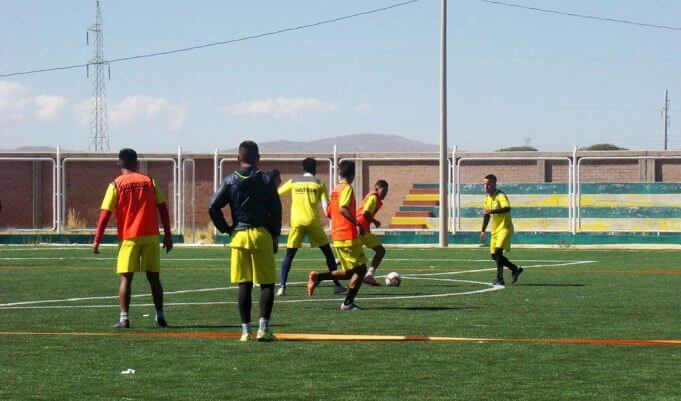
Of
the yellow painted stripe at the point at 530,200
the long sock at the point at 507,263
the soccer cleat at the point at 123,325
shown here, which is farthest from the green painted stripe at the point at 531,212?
the soccer cleat at the point at 123,325

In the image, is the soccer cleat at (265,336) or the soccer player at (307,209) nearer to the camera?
the soccer cleat at (265,336)

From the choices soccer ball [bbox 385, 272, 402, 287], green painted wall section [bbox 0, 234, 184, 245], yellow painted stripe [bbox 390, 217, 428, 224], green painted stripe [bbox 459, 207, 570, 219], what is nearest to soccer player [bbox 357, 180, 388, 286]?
soccer ball [bbox 385, 272, 402, 287]

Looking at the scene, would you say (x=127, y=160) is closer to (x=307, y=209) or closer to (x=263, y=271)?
(x=263, y=271)

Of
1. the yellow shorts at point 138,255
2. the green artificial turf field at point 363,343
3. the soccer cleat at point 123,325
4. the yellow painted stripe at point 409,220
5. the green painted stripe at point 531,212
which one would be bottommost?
the green artificial turf field at point 363,343

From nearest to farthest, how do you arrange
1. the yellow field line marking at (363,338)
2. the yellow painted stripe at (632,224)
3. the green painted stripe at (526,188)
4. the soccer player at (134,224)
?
the yellow field line marking at (363,338)
the soccer player at (134,224)
the yellow painted stripe at (632,224)
the green painted stripe at (526,188)

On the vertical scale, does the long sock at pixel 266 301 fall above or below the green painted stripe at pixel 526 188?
below

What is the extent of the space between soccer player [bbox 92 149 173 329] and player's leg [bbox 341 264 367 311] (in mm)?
2856

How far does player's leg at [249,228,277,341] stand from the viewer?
1298cm

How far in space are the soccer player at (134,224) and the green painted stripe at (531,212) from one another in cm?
2677

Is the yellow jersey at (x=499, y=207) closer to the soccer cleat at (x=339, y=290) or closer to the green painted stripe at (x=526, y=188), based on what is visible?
the soccer cleat at (x=339, y=290)

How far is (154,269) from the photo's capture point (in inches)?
580

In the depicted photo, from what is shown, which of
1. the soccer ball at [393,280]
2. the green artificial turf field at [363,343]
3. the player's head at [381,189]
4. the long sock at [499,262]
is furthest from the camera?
the long sock at [499,262]

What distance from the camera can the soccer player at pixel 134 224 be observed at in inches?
Answer: 576

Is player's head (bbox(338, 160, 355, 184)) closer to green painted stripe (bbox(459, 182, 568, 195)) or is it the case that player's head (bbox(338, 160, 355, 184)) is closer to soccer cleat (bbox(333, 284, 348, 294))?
soccer cleat (bbox(333, 284, 348, 294))
